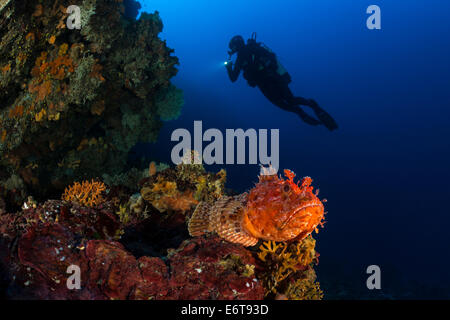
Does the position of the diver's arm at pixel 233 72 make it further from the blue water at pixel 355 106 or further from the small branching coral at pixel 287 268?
the blue water at pixel 355 106

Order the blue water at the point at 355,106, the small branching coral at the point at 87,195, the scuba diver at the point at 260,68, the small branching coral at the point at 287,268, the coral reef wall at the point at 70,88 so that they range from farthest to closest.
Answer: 1. the blue water at the point at 355,106
2. the scuba diver at the point at 260,68
3. the coral reef wall at the point at 70,88
4. the small branching coral at the point at 87,195
5. the small branching coral at the point at 287,268

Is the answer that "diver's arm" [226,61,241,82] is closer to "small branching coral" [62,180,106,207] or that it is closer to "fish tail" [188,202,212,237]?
"small branching coral" [62,180,106,207]

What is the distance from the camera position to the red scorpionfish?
10.1ft

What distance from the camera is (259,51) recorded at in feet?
44.6

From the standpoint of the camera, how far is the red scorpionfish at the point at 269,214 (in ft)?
10.1

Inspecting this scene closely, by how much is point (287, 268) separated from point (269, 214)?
0.82 meters

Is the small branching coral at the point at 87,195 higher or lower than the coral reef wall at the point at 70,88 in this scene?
lower

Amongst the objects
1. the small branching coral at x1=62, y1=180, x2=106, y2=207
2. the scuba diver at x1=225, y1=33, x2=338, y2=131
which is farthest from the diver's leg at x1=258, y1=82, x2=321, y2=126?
the small branching coral at x1=62, y1=180, x2=106, y2=207

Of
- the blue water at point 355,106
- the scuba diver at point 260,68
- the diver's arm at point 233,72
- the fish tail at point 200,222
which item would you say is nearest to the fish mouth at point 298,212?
the fish tail at point 200,222

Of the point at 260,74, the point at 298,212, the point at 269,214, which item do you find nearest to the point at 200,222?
the point at 269,214

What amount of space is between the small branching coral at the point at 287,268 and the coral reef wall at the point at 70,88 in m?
6.37

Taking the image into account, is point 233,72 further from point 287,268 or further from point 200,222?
point 287,268

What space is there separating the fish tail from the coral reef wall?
203 inches

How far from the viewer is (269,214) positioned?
3.19 metres
